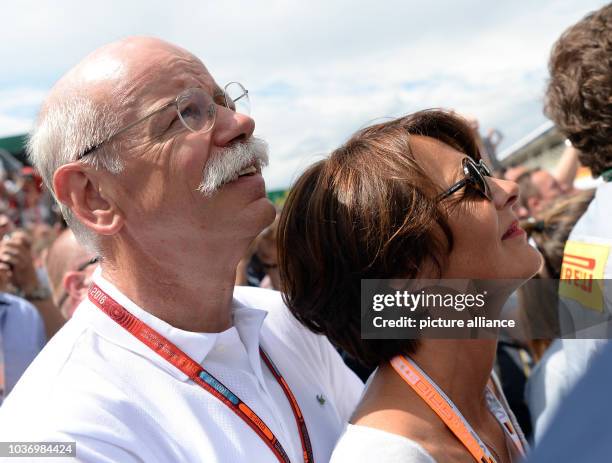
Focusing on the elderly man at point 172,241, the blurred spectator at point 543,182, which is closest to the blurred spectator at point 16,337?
the elderly man at point 172,241

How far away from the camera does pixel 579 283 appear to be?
6.07 feet

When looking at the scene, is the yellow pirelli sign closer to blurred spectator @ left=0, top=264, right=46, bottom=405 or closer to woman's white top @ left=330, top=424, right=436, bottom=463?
woman's white top @ left=330, top=424, right=436, bottom=463

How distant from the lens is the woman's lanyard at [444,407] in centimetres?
143

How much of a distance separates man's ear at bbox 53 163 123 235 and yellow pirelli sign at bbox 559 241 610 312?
138cm

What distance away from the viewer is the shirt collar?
167 cm

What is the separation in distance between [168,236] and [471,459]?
104cm

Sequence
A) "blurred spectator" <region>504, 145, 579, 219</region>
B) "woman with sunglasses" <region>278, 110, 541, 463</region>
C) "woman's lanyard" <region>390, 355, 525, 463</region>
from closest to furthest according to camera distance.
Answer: "woman's lanyard" <region>390, 355, 525, 463</region> → "woman with sunglasses" <region>278, 110, 541, 463</region> → "blurred spectator" <region>504, 145, 579, 219</region>

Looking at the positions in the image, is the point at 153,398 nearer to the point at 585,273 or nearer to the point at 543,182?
the point at 585,273

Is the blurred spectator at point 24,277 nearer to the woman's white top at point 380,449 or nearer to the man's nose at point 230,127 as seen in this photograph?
the man's nose at point 230,127

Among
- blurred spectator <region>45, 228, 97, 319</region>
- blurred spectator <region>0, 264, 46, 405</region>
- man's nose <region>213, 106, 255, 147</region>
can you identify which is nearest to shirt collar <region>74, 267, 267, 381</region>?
man's nose <region>213, 106, 255, 147</region>

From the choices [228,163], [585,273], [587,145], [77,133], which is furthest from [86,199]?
[587,145]

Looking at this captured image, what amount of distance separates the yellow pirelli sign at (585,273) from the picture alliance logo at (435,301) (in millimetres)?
368

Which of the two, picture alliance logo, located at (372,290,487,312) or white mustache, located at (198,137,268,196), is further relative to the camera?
white mustache, located at (198,137,268,196)

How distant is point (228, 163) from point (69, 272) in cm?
156
